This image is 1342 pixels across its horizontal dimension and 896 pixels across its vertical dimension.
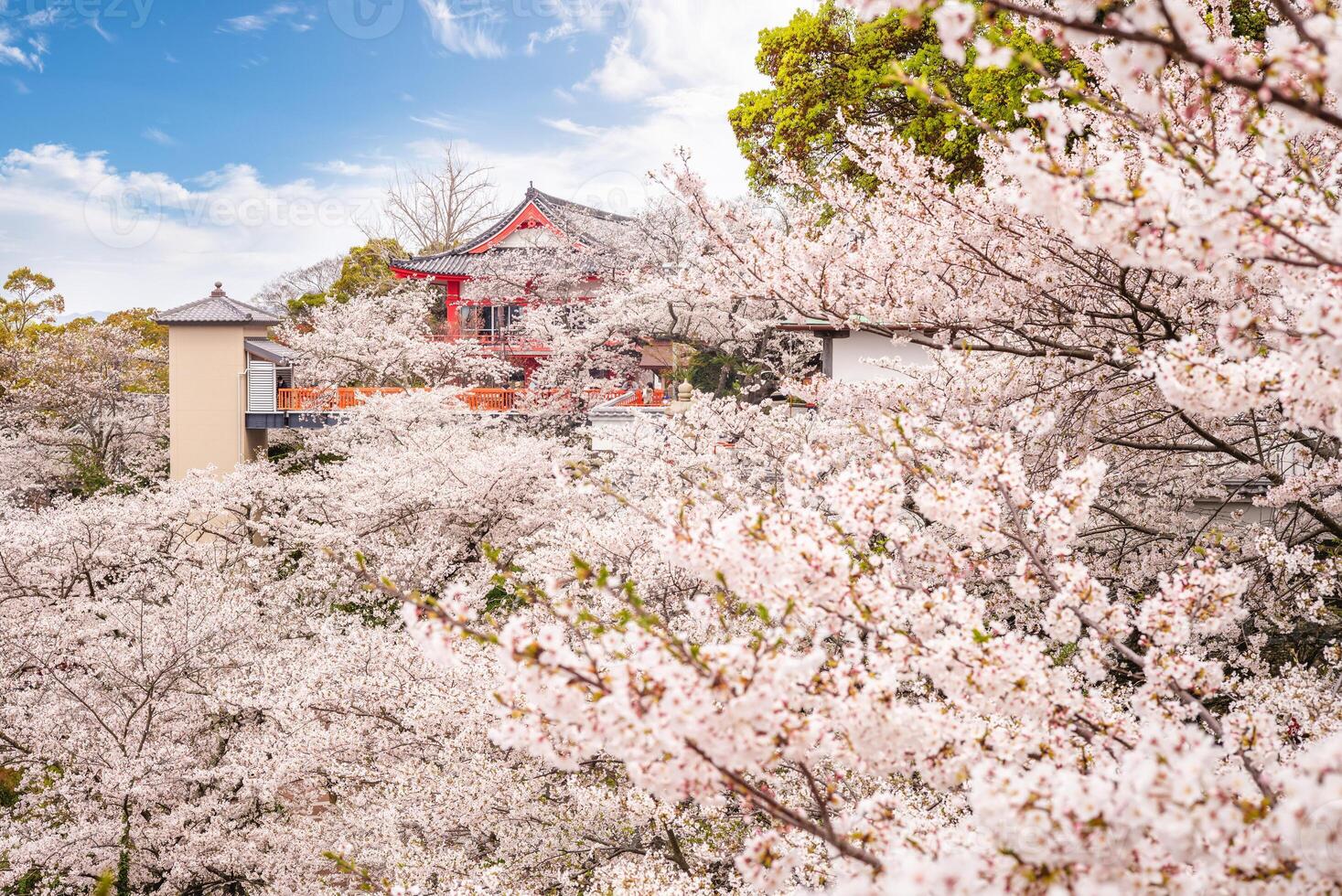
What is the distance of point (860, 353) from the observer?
10758 mm

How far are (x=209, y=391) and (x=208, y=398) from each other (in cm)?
13

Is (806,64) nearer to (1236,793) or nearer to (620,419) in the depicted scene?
(620,419)

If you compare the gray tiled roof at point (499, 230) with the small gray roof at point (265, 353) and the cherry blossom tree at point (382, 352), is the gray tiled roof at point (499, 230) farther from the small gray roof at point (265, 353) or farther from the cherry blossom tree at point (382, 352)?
the small gray roof at point (265, 353)

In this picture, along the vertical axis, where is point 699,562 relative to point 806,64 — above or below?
below

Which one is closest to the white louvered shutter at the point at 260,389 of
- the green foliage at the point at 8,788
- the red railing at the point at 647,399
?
the red railing at the point at 647,399

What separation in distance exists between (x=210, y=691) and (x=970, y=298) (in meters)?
7.68

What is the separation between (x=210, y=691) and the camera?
756 cm

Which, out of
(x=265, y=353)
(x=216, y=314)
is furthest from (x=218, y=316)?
(x=265, y=353)

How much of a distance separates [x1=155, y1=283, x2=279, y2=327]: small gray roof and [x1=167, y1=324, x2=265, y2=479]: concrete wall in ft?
0.73

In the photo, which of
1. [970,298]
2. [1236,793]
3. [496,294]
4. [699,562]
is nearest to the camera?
[1236,793]

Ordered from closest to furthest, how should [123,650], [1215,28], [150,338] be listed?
1. [1215,28]
2. [123,650]
3. [150,338]

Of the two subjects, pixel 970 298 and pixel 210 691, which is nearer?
pixel 970 298

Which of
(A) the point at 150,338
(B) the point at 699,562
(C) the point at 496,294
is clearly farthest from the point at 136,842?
(A) the point at 150,338

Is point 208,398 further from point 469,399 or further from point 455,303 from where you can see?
point 455,303
